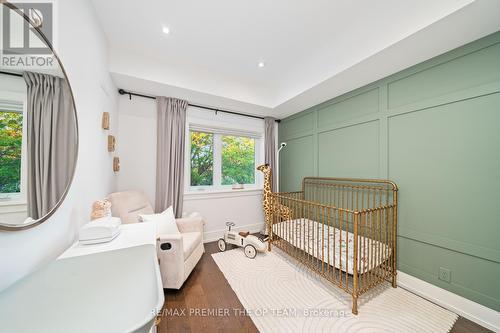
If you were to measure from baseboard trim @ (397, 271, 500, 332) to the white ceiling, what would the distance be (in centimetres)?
218

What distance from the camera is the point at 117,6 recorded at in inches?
62.2

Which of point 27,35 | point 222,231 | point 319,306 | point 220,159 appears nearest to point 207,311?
point 319,306

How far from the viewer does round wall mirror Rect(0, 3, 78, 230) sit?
69 centimetres

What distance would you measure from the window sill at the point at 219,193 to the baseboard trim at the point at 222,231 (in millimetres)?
586

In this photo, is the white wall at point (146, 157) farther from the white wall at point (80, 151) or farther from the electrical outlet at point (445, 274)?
the electrical outlet at point (445, 274)

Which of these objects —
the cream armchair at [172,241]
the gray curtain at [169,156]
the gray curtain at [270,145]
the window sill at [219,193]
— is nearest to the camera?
the cream armchair at [172,241]

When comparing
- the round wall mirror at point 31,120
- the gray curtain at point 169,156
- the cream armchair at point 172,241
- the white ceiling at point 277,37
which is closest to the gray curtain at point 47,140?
the round wall mirror at point 31,120

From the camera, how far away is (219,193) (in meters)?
3.13

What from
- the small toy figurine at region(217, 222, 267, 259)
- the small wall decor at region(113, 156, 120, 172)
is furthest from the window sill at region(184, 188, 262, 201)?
the small wall decor at region(113, 156, 120, 172)

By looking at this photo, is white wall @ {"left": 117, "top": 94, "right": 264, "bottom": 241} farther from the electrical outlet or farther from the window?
the electrical outlet

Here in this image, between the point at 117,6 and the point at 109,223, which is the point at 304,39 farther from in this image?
the point at 109,223

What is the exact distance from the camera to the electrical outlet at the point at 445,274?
161cm

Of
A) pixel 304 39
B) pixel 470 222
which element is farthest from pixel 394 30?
pixel 470 222

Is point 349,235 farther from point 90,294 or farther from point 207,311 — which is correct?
point 90,294
